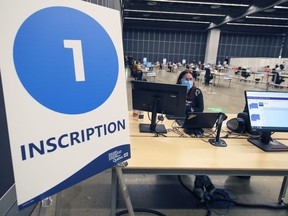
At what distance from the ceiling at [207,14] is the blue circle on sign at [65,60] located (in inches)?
434

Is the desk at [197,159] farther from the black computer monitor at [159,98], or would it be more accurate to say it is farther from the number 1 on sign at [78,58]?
the number 1 on sign at [78,58]

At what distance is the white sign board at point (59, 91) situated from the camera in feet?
2.63

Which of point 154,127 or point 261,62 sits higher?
point 154,127

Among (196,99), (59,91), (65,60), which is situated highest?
(65,60)

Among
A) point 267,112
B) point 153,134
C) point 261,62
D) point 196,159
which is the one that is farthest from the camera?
point 261,62

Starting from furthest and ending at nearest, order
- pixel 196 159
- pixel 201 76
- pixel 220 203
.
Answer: pixel 201 76 → pixel 220 203 → pixel 196 159

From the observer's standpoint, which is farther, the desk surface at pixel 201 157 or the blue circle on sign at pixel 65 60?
the desk surface at pixel 201 157

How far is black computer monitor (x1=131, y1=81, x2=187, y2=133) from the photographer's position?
1.93 m

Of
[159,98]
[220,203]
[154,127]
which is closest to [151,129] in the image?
[154,127]

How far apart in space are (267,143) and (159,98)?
1.00 meters

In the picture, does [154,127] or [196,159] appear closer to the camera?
[196,159]

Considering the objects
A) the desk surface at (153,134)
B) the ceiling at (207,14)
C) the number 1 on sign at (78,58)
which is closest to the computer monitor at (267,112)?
the desk surface at (153,134)

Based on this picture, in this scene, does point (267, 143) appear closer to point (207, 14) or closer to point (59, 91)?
point (59, 91)

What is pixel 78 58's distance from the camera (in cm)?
98
